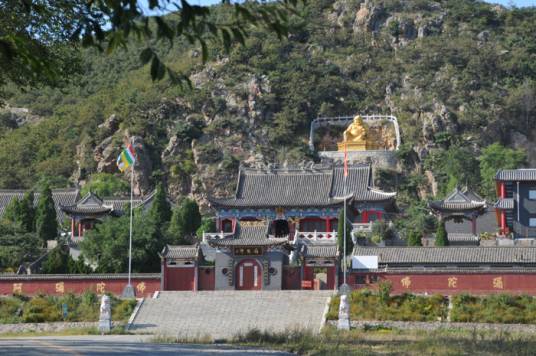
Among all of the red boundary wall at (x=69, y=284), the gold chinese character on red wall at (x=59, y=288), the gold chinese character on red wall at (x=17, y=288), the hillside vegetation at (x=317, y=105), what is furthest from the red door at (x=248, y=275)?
the hillside vegetation at (x=317, y=105)

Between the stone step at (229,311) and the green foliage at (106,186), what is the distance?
80.7 feet

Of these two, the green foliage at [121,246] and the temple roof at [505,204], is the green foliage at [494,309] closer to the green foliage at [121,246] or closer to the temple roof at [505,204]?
the green foliage at [121,246]

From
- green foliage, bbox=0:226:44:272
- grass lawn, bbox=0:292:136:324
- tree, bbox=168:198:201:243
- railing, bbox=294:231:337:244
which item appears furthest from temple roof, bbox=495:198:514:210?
green foliage, bbox=0:226:44:272

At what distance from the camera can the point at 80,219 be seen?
205 ft

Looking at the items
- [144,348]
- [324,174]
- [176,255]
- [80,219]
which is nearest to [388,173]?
[324,174]

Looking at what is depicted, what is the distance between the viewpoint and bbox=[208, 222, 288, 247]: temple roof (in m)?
52.1

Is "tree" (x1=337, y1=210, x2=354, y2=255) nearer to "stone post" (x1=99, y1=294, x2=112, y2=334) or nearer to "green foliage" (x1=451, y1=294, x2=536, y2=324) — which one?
"green foliage" (x1=451, y1=294, x2=536, y2=324)

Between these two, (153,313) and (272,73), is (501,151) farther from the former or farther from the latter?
(153,313)

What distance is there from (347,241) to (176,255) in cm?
826

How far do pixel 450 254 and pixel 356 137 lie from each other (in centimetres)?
3170

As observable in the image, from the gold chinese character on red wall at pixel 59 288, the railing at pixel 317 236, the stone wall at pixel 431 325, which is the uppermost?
the railing at pixel 317 236

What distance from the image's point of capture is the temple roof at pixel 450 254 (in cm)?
5031

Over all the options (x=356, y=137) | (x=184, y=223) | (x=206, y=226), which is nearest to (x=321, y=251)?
(x=184, y=223)

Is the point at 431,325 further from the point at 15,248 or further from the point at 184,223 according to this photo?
the point at 15,248
